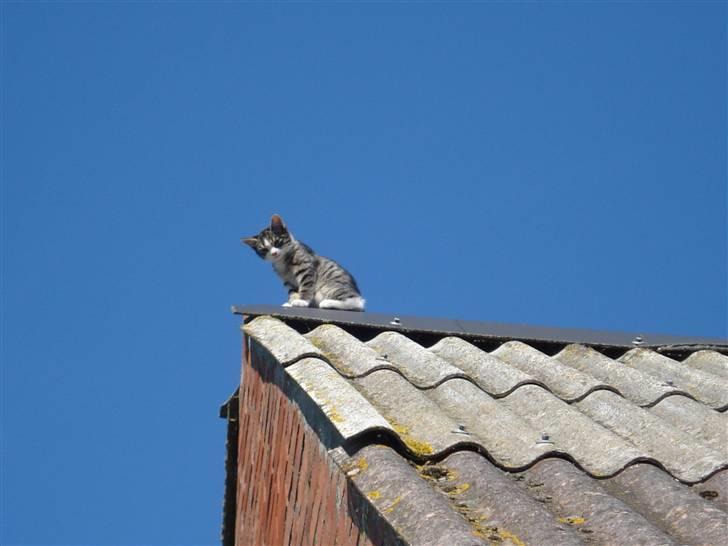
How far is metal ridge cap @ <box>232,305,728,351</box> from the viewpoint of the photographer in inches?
163

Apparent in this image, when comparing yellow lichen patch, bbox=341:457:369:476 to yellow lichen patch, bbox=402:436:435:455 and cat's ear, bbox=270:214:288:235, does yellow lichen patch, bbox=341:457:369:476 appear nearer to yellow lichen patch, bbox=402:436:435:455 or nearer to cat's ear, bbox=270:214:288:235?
yellow lichen patch, bbox=402:436:435:455

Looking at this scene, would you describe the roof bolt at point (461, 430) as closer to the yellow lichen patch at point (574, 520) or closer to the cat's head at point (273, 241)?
the yellow lichen patch at point (574, 520)

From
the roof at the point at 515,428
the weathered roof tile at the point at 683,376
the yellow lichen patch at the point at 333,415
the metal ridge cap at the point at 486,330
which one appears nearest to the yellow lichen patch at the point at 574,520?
the roof at the point at 515,428

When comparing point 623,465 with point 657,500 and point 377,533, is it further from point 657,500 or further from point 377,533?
point 377,533

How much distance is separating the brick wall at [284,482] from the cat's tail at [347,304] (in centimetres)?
294

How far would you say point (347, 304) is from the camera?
7.96 meters

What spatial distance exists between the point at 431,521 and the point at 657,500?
2.15 feet

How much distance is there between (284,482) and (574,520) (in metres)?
1.53

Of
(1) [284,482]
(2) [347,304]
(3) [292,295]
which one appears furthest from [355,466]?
(3) [292,295]

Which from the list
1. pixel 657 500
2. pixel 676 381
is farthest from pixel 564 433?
pixel 676 381

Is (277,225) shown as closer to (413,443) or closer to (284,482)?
(284,482)

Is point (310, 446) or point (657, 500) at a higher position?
point (310, 446)

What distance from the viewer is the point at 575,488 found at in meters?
2.44

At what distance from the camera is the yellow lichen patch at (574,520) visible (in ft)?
7.39
